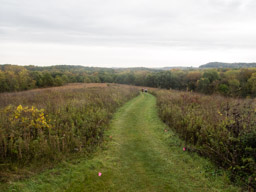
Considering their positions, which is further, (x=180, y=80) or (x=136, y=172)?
(x=180, y=80)

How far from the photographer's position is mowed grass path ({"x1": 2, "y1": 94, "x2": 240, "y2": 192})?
14.0 feet

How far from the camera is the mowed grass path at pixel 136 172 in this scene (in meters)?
4.27

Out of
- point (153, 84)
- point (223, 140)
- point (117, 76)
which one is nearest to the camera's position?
point (223, 140)

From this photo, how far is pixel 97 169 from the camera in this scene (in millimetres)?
5152

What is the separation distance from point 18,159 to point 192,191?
5.80 meters

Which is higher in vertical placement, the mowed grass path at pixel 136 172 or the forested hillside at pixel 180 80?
the forested hillside at pixel 180 80

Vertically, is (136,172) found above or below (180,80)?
below

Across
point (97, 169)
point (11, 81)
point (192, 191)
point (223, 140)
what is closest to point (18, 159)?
point (97, 169)

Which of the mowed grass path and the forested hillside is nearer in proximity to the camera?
the mowed grass path

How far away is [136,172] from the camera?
502 centimetres

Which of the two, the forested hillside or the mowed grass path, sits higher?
the forested hillside

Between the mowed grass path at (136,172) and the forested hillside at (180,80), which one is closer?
the mowed grass path at (136,172)

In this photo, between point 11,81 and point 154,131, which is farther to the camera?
point 11,81

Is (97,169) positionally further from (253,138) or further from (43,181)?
(253,138)
